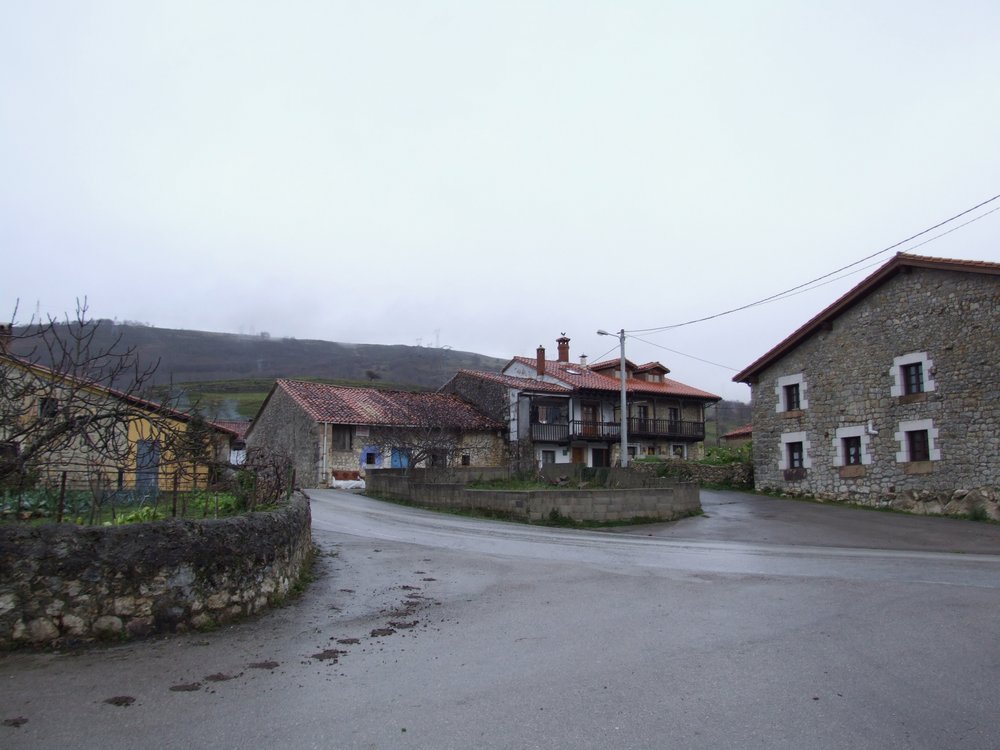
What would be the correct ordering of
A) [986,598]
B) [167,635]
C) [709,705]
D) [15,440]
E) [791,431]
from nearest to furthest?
[709,705] → [167,635] → [15,440] → [986,598] → [791,431]

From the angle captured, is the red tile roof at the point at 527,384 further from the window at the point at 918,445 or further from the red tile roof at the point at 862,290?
the window at the point at 918,445

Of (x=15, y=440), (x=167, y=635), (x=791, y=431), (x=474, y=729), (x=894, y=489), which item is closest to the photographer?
(x=474, y=729)

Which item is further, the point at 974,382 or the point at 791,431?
the point at 791,431

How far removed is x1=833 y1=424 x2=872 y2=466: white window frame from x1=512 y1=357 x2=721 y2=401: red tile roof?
18.9 metres

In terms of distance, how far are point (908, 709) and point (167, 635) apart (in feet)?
19.5

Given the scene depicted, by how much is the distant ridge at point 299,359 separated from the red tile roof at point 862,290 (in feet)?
215

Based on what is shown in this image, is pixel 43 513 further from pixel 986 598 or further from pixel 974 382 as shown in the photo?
pixel 974 382

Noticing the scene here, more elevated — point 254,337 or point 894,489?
point 254,337

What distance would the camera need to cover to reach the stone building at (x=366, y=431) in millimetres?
35031

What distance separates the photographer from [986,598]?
343 inches

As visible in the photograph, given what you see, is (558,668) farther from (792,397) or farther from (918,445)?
(792,397)

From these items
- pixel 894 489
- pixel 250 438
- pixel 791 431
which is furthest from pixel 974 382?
pixel 250 438

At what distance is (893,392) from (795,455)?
462cm

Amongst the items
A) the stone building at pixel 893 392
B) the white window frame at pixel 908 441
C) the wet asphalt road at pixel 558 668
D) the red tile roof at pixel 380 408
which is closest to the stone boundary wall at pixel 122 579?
the wet asphalt road at pixel 558 668
